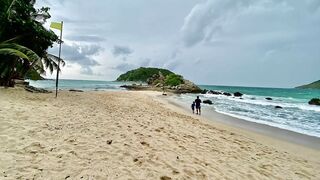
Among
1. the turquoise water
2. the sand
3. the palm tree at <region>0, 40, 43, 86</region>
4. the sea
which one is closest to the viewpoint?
the sand

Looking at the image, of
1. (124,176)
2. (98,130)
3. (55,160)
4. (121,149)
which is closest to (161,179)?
(124,176)

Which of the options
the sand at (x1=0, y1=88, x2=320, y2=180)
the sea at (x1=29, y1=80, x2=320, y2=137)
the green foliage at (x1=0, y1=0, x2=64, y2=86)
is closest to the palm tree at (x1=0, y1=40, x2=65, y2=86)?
the green foliage at (x1=0, y1=0, x2=64, y2=86)

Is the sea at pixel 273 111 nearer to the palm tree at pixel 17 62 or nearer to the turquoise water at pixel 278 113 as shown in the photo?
the turquoise water at pixel 278 113

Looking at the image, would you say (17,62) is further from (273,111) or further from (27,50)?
(273,111)

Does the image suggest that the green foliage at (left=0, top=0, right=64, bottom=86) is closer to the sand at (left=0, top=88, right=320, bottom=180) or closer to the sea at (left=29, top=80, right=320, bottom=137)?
the sand at (left=0, top=88, right=320, bottom=180)

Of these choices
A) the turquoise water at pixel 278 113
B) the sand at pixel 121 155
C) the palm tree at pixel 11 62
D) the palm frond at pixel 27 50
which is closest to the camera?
the sand at pixel 121 155

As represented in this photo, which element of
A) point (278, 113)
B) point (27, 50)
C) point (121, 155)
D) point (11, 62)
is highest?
point (27, 50)

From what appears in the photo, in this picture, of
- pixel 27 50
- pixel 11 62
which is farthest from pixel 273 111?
pixel 11 62

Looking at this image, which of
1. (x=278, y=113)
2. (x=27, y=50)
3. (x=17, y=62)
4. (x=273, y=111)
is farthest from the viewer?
(x=273, y=111)

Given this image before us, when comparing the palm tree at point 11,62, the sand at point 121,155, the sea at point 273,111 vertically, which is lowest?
the sea at point 273,111

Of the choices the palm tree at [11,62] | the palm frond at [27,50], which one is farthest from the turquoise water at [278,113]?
the palm tree at [11,62]

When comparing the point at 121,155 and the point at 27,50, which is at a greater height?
the point at 27,50

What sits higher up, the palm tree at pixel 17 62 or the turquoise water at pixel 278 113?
the palm tree at pixel 17 62

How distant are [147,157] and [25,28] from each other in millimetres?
18546
